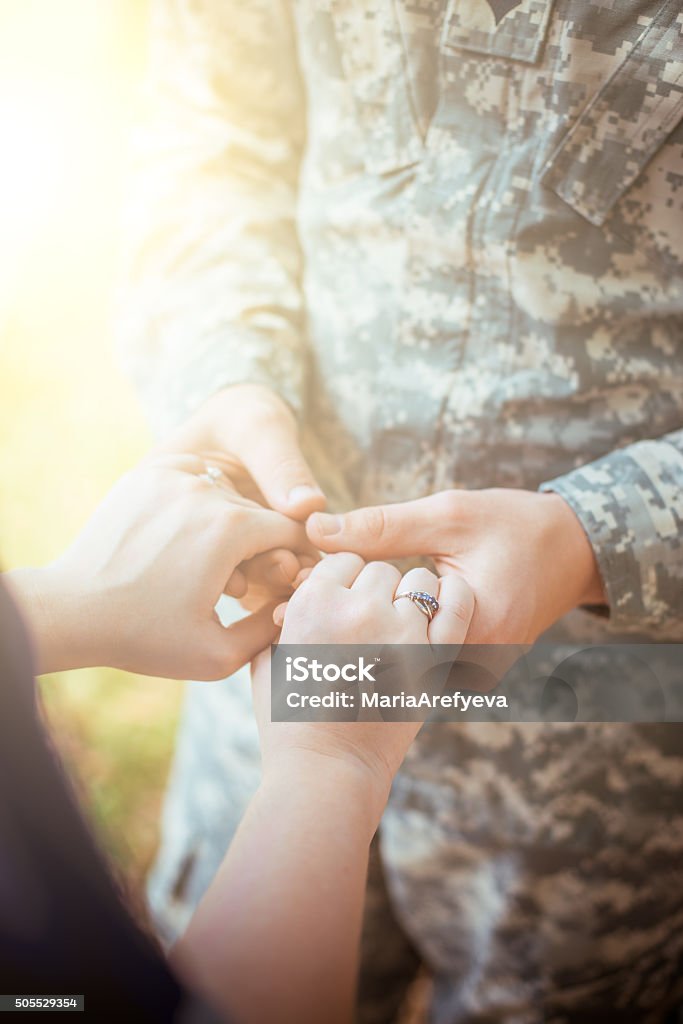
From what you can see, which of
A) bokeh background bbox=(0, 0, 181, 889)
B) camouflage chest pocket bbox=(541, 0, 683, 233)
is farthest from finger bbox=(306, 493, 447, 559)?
bokeh background bbox=(0, 0, 181, 889)

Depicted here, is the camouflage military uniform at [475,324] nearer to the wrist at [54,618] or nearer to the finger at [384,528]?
the finger at [384,528]

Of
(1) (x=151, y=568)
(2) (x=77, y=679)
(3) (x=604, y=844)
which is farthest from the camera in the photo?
(2) (x=77, y=679)

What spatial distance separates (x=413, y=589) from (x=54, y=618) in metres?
0.31

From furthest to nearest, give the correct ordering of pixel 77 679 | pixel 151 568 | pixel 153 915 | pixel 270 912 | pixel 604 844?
1. pixel 77 679
2. pixel 153 915
3. pixel 604 844
4. pixel 151 568
5. pixel 270 912

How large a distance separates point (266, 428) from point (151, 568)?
190mm

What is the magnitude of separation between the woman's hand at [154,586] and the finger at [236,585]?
17 millimetres

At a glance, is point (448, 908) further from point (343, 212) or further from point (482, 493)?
point (343, 212)

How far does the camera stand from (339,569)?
0.66m

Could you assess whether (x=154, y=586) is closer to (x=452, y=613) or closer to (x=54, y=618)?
(x=54, y=618)

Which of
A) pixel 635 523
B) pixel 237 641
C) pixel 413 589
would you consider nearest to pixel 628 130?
pixel 635 523

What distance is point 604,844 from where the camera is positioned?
94 centimetres

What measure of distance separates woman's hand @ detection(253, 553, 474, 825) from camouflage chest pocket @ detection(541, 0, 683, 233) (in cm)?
40

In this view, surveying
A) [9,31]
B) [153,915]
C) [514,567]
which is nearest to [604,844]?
[514,567]

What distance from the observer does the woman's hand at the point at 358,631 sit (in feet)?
1.84
